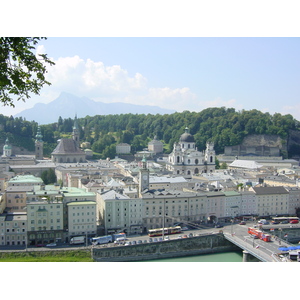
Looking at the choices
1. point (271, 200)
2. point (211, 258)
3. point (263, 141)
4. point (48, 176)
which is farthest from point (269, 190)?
point (263, 141)

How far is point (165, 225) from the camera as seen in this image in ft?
73.7

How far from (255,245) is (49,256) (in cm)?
828

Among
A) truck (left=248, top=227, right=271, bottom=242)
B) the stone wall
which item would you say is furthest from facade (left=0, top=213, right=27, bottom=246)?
truck (left=248, top=227, right=271, bottom=242)

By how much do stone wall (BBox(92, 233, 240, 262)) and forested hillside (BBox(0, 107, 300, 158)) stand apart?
110 feet

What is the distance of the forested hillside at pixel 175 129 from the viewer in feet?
182

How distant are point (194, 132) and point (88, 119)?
22781 millimetres

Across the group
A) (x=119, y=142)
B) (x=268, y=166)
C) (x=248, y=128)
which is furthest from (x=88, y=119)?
(x=268, y=166)

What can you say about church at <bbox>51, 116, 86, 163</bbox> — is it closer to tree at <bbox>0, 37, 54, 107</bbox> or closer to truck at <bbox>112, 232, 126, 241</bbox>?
truck at <bbox>112, 232, 126, 241</bbox>

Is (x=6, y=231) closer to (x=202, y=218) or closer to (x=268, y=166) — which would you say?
(x=202, y=218)

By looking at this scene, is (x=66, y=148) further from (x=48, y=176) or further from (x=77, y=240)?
(x=77, y=240)

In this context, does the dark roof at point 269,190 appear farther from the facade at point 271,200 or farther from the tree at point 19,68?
the tree at point 19,68

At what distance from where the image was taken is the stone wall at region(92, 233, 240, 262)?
1808cm

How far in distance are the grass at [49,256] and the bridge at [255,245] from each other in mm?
6228

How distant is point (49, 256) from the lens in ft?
57.4
